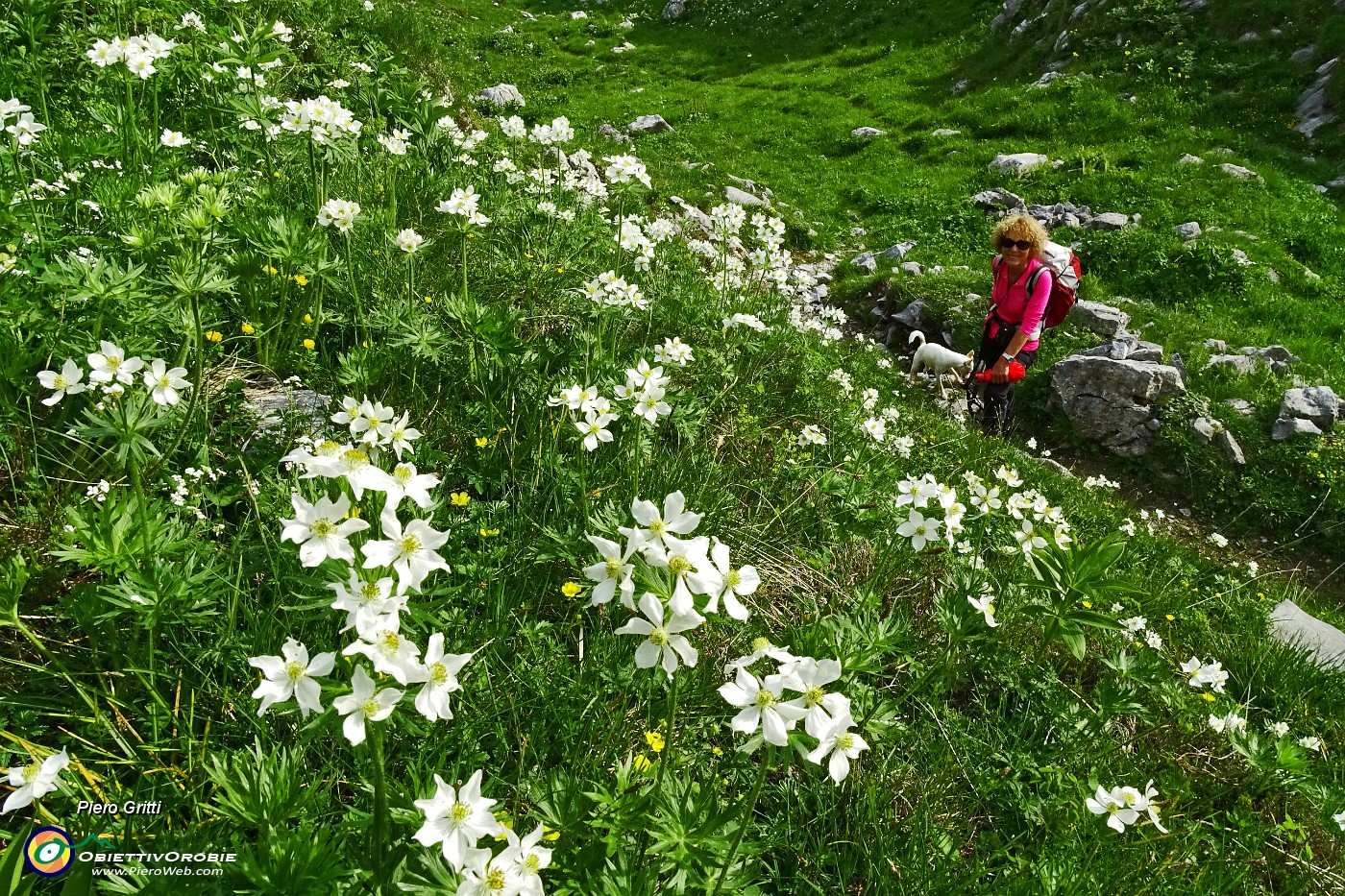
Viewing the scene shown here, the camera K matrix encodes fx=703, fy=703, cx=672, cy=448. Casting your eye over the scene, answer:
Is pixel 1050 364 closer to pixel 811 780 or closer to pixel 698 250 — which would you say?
pixel 698 250

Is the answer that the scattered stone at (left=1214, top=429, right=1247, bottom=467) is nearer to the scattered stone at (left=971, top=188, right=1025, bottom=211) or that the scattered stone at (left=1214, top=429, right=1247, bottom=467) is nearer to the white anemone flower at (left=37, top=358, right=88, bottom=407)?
the scattered stone at (left=971, top=188, right=1025, bottom=211)

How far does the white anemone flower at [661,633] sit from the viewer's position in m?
1.74

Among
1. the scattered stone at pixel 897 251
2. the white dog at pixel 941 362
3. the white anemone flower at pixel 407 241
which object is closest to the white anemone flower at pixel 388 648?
the white anemone flower at pixel 407 241

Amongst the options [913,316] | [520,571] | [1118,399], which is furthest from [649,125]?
[520,571]

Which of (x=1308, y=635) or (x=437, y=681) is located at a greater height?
(x=437, y=681)

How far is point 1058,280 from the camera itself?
→ 7.83 metres

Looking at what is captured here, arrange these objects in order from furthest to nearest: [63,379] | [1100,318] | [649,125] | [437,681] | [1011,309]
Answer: [649,125], [1100,318], [1011,309], [63,379], [437,681]

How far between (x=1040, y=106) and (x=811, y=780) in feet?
60.0

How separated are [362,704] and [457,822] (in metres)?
0.34

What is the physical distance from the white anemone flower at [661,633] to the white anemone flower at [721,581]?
0.23 ft

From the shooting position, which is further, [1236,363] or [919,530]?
[1236,363]

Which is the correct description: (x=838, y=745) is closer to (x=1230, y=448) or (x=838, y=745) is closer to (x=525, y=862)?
(x=525, y=862)

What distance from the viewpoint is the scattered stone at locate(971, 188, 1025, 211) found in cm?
1348

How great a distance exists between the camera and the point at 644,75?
22.4m
